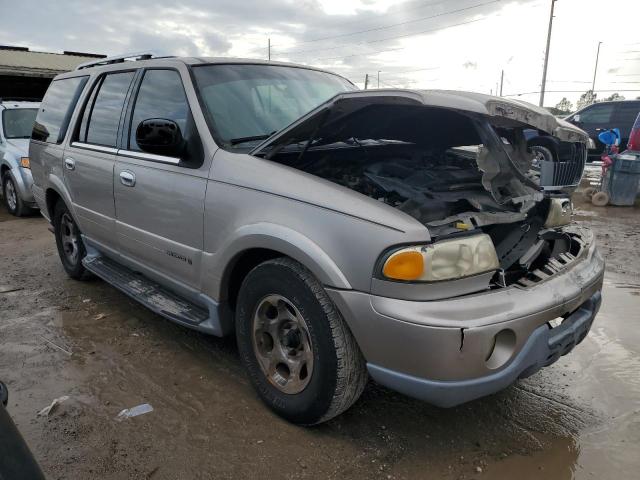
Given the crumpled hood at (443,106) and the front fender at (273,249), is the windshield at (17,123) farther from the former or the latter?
the crumpled hood at (443,106)

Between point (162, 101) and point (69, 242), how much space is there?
2322mm

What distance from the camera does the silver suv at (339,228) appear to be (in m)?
2.12

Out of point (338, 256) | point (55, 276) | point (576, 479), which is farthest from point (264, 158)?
point (55, 276)

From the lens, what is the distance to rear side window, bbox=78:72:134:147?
3841 mm

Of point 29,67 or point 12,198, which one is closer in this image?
point 12,198

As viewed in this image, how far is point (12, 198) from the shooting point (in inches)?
341

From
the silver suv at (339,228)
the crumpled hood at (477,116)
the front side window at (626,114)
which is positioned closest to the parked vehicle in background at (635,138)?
the front side window at (626,114)

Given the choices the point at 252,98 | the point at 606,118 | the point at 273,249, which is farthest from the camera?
the point at 606,118

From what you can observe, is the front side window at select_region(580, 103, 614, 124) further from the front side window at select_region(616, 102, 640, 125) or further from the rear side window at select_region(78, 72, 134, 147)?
the rear side window at select_region(78, 72, 134, 147)

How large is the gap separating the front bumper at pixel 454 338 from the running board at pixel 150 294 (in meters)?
1.18

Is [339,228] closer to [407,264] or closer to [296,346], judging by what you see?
[407,264]

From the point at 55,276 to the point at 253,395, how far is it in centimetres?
336

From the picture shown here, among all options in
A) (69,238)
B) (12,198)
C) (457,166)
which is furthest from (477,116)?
(12,198)

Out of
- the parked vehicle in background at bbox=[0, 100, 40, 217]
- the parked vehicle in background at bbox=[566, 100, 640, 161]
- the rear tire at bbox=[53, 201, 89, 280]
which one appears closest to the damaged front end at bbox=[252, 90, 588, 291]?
the rear tire at bbox=[53, 201, 89, 280]
